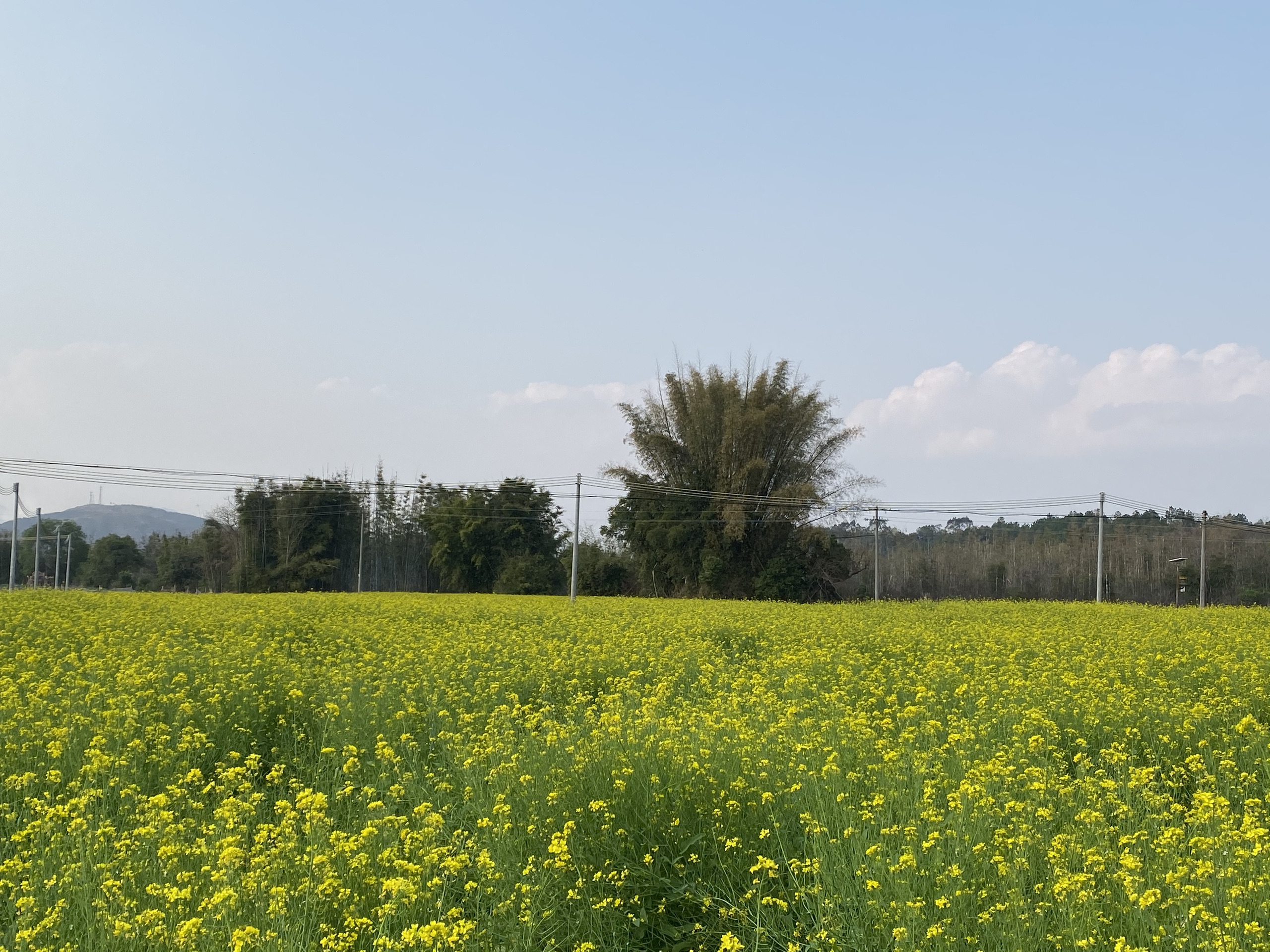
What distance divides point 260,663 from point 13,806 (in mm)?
4174

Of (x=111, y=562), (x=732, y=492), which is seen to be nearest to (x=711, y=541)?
(x=732, y=492)

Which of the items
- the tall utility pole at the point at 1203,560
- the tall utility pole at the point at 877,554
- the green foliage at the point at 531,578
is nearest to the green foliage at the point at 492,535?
the green foliage at the point at 531,578

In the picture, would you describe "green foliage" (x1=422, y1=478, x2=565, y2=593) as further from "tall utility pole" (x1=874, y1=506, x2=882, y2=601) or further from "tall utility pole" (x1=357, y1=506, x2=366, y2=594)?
"tall utility pole" (x1=874, y1=506, x2=882, y2=601)

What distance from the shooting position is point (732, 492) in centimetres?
4306

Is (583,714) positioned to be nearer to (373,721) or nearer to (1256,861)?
(373,721)

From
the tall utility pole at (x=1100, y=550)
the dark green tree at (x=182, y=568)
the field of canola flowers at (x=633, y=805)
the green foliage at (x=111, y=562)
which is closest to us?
the field of canola flowers at (x=633, y=805)

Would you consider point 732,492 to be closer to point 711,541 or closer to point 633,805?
point 711,541

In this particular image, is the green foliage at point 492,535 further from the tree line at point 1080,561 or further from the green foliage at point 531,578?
the tree line at point 1080,561

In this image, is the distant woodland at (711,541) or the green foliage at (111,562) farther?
the green foliage at (111,562)

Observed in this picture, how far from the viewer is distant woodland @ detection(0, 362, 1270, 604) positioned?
42.0 m

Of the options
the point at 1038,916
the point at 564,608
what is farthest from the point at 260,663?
the point at 564,608

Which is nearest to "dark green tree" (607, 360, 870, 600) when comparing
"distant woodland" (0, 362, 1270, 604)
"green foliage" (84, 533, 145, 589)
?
"distant woodland" (0, 362, 1270, 604)

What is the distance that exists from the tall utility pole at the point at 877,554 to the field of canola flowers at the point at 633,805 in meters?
30.0

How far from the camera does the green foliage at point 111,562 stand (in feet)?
223
